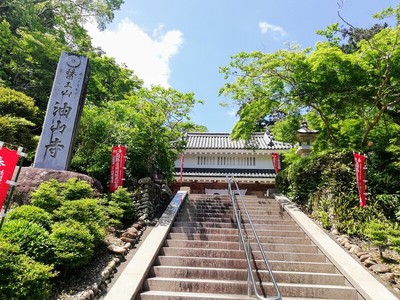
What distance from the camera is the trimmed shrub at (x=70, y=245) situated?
4715mm

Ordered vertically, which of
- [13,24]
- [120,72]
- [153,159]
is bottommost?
[153,159]

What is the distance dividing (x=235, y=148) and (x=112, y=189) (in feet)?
40.7

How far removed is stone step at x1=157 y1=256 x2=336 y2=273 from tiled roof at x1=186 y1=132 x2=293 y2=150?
1339cm

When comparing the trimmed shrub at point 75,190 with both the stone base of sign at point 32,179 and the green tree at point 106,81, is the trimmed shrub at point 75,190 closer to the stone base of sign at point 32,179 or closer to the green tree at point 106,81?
the stone base of sign at point 32,179

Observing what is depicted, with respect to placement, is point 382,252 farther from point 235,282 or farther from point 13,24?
point 13,24

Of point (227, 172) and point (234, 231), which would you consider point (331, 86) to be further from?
point (227, 172)

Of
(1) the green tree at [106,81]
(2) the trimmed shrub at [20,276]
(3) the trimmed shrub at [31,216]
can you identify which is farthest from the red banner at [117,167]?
(1) the green tree at [106,81]

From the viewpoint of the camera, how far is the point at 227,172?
759 inches

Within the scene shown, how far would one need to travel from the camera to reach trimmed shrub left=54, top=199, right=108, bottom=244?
578 centimetres

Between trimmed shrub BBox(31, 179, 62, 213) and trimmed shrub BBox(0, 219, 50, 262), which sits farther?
trimmed shrub BBox(31, 179, 62, 213)

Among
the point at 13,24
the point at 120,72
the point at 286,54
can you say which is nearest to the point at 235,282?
the point at 286,54

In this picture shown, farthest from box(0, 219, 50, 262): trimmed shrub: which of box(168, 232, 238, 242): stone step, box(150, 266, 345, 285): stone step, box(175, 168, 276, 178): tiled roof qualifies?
box(175, 168, 276, 178): tiled roof

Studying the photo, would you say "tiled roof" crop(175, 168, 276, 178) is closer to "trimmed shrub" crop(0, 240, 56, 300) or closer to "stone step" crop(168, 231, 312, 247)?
"stone step" crop(168, 231, 312, 247)

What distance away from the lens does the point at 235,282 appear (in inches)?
212
